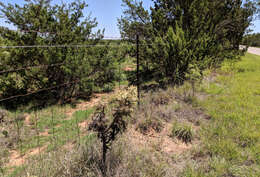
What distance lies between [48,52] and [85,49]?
1.26 meters

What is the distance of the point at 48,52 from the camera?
6.24 meters

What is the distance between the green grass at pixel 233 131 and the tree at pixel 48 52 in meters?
3.87

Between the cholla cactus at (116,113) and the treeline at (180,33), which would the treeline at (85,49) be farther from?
the cholla cactus at (116,113)

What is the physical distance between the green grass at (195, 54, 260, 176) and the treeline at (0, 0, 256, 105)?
1229 mm

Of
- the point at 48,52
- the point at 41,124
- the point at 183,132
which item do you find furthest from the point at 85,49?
the point at 183,132

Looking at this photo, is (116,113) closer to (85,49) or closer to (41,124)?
(41,124)

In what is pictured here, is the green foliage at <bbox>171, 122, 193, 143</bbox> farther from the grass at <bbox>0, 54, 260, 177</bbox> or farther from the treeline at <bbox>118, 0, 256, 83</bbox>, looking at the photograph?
the treeline at <bbox>118, 0, 256, 83</bbox>

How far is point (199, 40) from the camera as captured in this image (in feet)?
20.8

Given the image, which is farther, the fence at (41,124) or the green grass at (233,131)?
the fence at (41,124)

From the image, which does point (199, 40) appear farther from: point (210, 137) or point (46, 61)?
point (46, 61)

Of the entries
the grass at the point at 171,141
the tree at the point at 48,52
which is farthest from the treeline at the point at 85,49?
the grass at the point at 171,141

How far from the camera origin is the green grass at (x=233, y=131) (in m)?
2.54

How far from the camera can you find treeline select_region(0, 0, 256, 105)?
615cm

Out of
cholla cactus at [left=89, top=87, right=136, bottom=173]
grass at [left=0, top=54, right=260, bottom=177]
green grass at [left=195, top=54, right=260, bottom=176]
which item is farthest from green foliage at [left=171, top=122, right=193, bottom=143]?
cholla cactus at [left=89, top=87, right=136, bottom=173]
